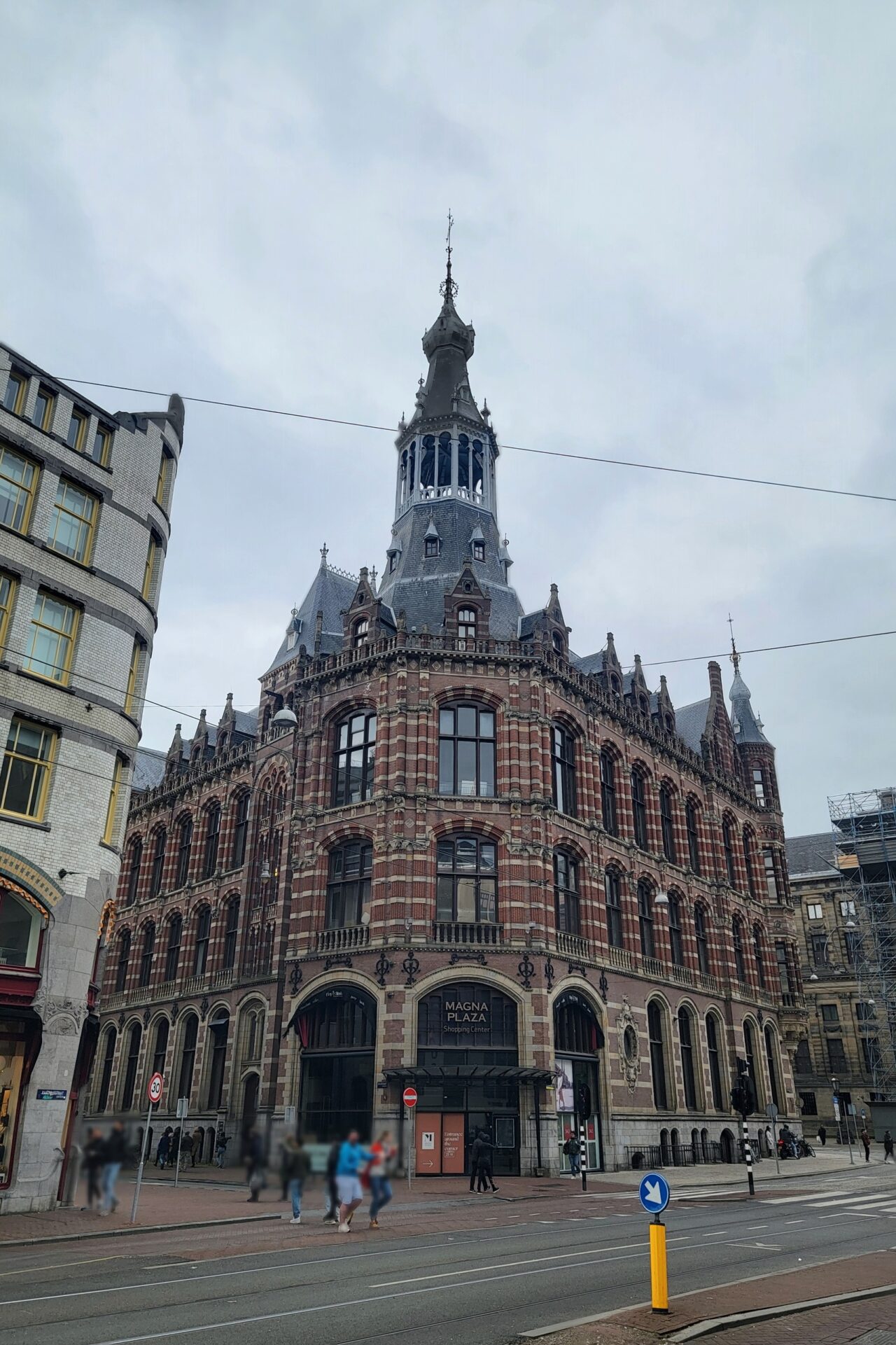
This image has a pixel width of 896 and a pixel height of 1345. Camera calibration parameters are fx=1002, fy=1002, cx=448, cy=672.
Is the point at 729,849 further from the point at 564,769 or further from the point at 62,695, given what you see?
the point at 62,695

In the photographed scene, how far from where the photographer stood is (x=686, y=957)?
52156mm

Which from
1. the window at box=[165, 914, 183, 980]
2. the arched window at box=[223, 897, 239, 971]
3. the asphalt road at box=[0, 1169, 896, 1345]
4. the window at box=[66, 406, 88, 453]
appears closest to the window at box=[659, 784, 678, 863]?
the arched window at box=[223, 897, 239, 971]

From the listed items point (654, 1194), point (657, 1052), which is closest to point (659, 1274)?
point (654, 1194)

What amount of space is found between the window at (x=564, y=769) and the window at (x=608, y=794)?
93.5 inches

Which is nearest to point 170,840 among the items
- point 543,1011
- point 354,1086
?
point 543,1011

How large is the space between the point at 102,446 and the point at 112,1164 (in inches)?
1087

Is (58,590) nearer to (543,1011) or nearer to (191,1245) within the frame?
(191,1245)

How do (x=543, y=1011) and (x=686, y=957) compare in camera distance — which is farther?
(x=686, y=957)

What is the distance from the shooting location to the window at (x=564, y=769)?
44.1m

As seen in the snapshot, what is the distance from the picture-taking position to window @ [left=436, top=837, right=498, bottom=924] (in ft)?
129

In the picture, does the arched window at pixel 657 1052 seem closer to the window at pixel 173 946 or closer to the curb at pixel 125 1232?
the window at pixel 173 946

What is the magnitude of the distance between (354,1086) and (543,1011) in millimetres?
32768

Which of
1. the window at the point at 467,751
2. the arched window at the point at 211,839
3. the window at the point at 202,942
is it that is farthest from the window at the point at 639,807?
the window at the point at 202,942

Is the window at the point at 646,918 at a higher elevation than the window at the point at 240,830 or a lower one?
lower
